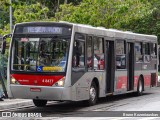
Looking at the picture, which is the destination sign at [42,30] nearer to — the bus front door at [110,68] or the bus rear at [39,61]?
the bus rear at [39,61]

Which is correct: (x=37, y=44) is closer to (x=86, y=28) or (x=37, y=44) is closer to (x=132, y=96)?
(x=86, y=28)

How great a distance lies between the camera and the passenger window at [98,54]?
16.9 metres

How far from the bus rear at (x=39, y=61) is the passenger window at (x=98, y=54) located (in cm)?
211

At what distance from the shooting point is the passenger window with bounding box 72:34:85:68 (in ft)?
49.6

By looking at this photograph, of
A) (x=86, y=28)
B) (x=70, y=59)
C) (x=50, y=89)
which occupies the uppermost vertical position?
(x=86, y=28)

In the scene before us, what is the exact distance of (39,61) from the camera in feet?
49.1

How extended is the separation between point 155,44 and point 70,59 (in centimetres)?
1033

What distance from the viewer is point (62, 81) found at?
14.6 meters

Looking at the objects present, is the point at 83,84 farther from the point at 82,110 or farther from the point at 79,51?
the point at 79,51

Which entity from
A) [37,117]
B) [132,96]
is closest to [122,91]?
[132,96]

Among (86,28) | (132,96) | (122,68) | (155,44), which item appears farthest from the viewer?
(155,44)

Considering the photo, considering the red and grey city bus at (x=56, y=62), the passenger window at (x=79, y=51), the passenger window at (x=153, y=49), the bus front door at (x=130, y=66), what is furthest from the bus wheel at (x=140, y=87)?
the passenger window at (x=79, y=51)

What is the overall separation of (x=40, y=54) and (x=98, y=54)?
2873 mm

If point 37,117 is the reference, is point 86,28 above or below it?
above
